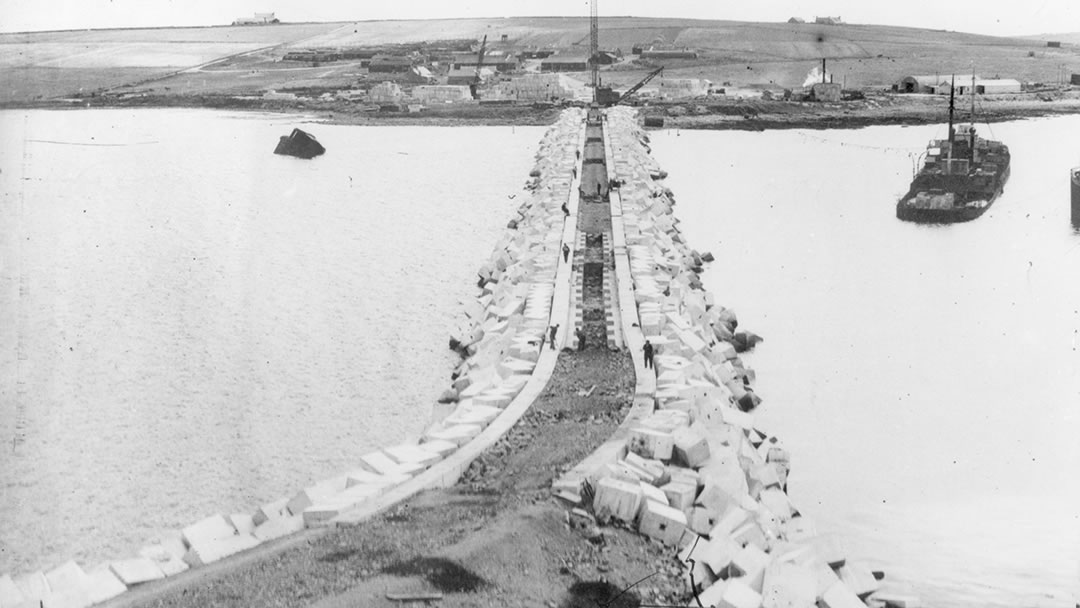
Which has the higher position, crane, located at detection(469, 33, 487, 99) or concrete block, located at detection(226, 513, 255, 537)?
crane, located at detection(469, 33, 487, 99)

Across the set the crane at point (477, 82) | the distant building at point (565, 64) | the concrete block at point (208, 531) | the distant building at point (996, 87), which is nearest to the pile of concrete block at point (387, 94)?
the crane at point (477, 82)

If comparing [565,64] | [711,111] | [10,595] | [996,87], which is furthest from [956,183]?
[565,64]

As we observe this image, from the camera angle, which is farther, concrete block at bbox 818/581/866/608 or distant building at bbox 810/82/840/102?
distant building at bbox 810/82/840/102

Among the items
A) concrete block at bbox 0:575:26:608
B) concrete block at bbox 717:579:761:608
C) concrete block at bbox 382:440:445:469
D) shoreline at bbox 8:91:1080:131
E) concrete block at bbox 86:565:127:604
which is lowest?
concrete block at bbox 0:575:26:608

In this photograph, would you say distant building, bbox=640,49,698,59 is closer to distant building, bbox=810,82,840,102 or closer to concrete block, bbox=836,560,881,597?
distant building, bbox=810,82,840,102

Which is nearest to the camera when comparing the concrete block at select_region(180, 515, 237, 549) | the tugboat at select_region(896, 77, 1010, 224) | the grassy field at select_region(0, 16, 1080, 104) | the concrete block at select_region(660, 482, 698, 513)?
the concrete block at select_region(180, 515, 237, 549)

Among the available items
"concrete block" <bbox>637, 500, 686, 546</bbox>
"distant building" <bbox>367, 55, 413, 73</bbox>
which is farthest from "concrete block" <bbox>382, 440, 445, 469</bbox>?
"distant building" <bbox>367, 55, 413, 73</bbox>

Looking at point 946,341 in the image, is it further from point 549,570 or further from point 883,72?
point 883,72

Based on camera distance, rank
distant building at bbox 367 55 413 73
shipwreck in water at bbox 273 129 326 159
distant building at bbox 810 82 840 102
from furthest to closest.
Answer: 1. distant building at bbox 367 55 413 73
2. distant building at bbox 810 82 840 102
3. shipwreck in water at bbox 273 129 326 159

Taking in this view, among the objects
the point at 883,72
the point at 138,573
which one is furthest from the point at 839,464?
the point at 883,72
